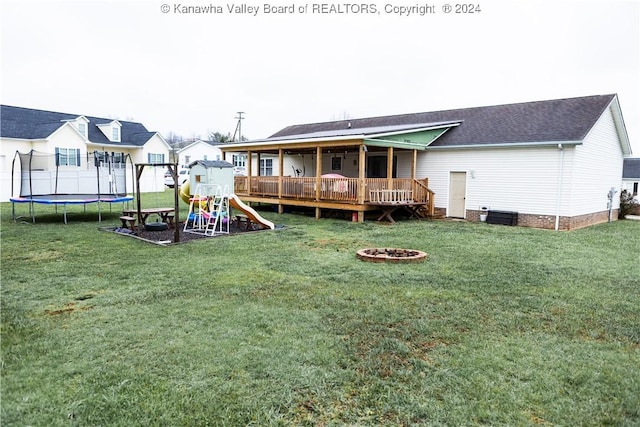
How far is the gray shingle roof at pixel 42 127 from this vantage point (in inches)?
939

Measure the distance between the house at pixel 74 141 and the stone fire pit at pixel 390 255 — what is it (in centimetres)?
1613

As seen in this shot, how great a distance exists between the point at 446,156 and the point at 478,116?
2.91 m

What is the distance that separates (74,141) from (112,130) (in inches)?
156

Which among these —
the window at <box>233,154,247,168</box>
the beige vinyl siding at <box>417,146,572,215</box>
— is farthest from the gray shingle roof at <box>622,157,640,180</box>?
the window at <box>233,154,247,168</box>

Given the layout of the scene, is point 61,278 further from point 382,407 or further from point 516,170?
point 516,170

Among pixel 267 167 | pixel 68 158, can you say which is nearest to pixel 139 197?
pixel 267 167

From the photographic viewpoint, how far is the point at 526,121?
14.9 m

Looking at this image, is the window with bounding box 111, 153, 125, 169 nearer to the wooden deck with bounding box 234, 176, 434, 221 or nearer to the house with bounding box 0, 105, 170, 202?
the house with bounding box 0, 105, 170, 202

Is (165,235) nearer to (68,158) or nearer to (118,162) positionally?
(68,158)

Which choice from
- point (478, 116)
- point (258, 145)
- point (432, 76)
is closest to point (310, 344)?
point (258, 145)

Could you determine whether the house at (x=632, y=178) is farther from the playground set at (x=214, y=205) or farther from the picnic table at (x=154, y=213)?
the picnic table at (x=154, y=213)

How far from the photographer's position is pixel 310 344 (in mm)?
3838

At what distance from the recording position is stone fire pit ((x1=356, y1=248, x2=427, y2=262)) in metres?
7.44

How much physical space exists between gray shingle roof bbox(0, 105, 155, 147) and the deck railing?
635 inches
